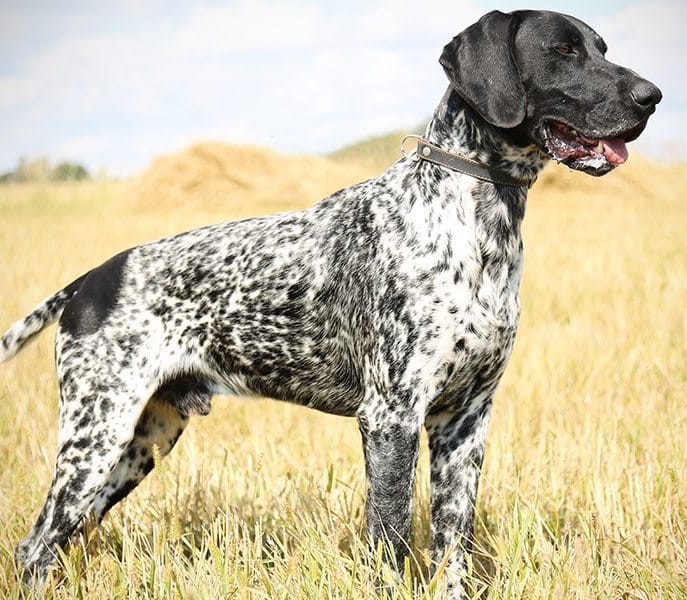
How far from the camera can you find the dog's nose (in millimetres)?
3209

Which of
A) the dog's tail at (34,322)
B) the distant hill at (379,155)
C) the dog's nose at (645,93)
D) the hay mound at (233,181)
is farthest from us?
the distant hill at (379,155)

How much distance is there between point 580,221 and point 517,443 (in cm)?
1237

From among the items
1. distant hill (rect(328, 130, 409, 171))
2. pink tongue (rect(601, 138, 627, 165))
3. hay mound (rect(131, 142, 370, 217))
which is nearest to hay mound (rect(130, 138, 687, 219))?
hay mound (rect(131, 142, 370, 217))

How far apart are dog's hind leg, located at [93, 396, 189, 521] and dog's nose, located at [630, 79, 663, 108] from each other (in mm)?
2338

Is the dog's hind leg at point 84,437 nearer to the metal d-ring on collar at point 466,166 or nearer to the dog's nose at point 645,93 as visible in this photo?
the metal d-ring on collar at point 466,166

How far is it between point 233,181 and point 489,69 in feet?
62.6

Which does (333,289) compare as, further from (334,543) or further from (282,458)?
(282,458)

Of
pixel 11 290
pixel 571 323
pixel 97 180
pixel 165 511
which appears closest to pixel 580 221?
pixel 571 323

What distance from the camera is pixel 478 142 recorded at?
11.1 feet

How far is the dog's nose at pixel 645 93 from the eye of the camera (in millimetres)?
3209

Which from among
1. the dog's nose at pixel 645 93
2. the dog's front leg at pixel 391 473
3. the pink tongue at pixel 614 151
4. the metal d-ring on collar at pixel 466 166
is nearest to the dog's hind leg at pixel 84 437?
the dog's front leg at pixel 391 473

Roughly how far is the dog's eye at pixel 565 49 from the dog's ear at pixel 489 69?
0.18m

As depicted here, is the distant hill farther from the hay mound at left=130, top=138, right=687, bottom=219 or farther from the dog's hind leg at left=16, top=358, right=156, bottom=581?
the dog's hind leg at left=16, top=358, right=156, bottom=581

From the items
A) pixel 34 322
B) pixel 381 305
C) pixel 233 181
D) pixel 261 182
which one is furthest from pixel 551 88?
pixel 233 181
